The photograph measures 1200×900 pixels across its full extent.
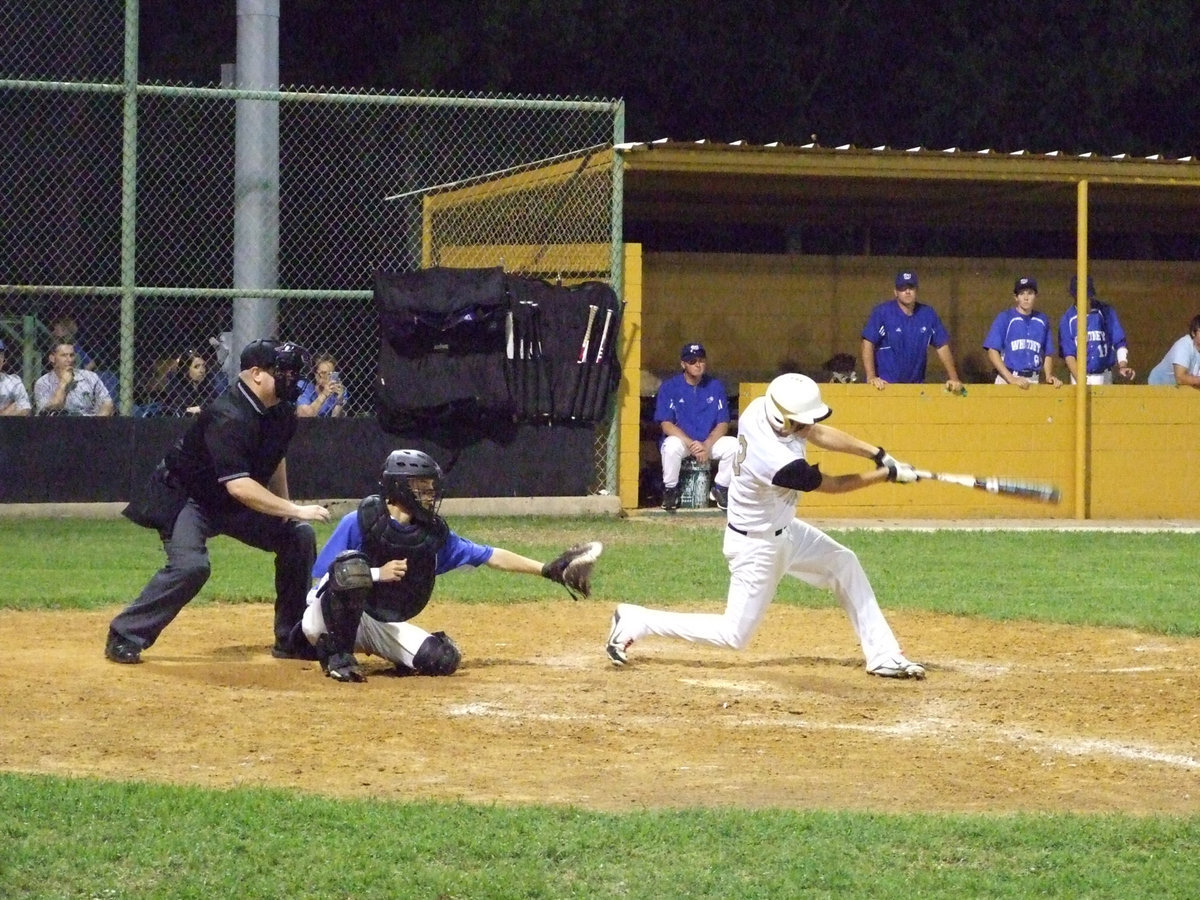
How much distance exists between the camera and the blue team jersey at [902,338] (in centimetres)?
1669

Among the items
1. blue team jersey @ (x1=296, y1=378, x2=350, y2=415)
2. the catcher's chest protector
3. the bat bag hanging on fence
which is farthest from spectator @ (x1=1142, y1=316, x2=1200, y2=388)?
the catcher's chest protector

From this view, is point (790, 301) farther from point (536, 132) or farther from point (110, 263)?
point (110, 263)

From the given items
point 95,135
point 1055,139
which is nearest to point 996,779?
point 95,135

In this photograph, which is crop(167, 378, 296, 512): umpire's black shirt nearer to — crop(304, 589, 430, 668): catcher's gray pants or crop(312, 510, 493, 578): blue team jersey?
crop(312, 510, 493, 578): blue team jersey

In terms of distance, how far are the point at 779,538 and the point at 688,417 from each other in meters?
8.33

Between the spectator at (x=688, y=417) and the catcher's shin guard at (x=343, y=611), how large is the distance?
8.18 metres

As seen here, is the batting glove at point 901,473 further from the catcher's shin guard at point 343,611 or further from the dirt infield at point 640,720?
the catcher's shin guard at point 343,611

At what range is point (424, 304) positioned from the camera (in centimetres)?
1512

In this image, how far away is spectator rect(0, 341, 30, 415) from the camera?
47.6 ft

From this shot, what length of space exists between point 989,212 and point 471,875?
16.5 m

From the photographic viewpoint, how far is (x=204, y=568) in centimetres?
874

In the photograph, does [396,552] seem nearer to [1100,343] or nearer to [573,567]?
[573,567]

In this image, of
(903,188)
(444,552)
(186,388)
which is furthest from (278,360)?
(903,188)

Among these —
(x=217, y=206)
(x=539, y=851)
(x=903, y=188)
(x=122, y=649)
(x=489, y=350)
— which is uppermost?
(x=903, y=188)
